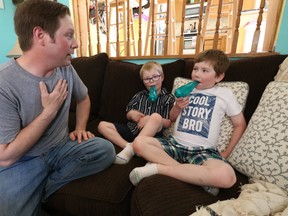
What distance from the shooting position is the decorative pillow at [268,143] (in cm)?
64

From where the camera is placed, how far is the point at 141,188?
0.64 metres

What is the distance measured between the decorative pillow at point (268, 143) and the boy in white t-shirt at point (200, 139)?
76 mm

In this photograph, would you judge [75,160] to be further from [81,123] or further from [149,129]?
[149,129]

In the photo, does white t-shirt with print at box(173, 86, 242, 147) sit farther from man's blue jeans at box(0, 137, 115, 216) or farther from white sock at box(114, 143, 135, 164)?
man's blue jeans at box(0, 137, 115, 216)

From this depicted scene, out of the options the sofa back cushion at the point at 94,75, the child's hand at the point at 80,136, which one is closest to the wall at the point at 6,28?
the sofa back cushion at the point at 94,75

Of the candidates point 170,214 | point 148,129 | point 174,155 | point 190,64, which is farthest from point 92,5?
point 170,214

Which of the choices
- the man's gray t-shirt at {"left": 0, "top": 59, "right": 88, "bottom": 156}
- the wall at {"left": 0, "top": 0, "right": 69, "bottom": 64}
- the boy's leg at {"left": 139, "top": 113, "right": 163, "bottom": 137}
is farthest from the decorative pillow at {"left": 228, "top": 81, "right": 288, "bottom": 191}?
the wall at {"left": 0, "top": 0, "right": 69, "bottom": 64}

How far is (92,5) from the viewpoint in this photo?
3256mm

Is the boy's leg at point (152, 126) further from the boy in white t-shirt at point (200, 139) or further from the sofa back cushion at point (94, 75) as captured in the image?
the sofa back cushion at point (94, 75)

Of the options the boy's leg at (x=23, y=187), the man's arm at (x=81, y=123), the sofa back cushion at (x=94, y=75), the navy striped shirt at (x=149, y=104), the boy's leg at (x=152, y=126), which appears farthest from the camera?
the sofa back cushion at (x=94, y=75)

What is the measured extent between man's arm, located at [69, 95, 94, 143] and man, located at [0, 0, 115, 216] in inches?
3.8

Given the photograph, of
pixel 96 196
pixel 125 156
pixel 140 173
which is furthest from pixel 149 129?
pixel 96 196

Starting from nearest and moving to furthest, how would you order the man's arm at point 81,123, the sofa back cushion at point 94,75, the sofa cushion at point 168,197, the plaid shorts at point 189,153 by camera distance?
1. the sofa cushion at point 168,197
2. the plaid shorts at point 189,153
3. the man's arm at point 81,123
4. the sofa back cushion at point 94,75

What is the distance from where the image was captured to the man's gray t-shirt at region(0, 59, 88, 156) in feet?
2.13
